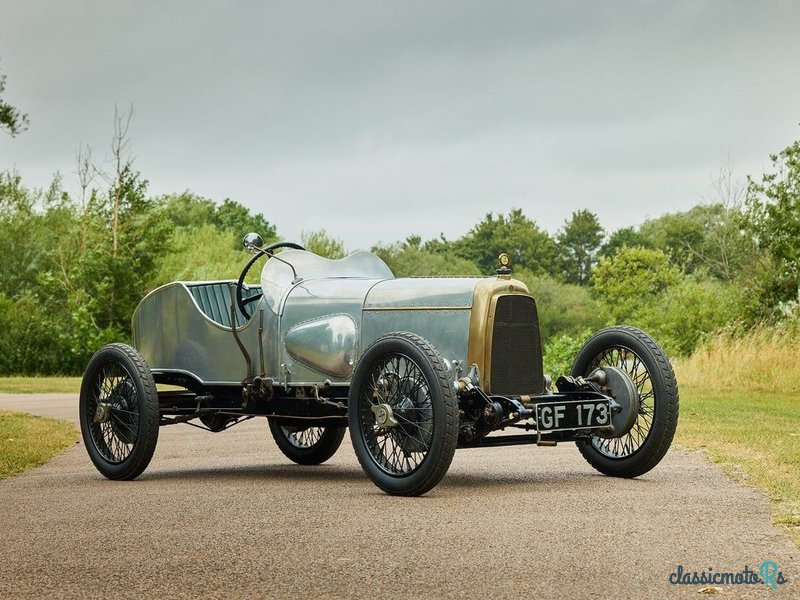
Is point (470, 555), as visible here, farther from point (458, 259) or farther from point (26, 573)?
point (458, 259)

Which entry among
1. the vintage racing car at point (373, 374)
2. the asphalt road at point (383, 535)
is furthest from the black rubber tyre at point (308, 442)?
the asphalt road at point (383, 535)

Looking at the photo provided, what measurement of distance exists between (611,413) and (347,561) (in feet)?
11.1

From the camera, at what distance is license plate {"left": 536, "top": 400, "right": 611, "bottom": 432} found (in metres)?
7.75

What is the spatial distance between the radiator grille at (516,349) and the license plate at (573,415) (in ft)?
1.41

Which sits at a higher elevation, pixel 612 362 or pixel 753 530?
pixel 612 362

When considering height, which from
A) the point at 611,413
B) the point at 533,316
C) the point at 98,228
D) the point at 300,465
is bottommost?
the point at 300,465

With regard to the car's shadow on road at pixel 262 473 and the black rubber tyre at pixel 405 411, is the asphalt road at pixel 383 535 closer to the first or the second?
the car's shadow on road at pixel 262 473

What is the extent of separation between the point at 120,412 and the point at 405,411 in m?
2.87

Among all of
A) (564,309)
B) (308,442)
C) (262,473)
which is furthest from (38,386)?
(564,309)

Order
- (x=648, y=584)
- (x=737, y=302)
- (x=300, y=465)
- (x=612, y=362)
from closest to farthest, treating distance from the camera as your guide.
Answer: (x=648, y=584), (x=612, y=362), (x=300, y=465), (x=737, y=302)

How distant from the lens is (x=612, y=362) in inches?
346

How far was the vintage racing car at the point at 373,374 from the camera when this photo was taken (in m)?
7.62

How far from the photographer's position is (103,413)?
937 centimetres

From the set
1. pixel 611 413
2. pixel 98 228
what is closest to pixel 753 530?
pixel 611 413
